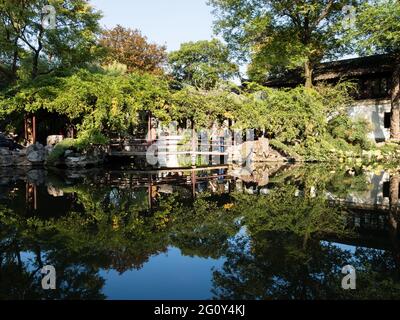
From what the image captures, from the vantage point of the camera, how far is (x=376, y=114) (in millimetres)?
29234

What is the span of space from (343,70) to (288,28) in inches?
228

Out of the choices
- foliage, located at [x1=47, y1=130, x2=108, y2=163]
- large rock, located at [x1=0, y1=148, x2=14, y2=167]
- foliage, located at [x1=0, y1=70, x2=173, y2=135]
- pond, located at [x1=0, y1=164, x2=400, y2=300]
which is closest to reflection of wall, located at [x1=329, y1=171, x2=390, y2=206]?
pond, located at [x1=0, y1=164, x2=400, y2=300]

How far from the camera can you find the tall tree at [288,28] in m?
25.9

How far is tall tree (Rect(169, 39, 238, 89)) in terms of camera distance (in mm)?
41500

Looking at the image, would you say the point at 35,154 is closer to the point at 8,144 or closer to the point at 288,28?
the point at 8,144

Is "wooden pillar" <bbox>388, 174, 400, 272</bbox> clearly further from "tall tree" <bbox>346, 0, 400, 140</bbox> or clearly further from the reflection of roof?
the reflection of roof

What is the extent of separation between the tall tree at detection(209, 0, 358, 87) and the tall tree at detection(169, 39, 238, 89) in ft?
33.0

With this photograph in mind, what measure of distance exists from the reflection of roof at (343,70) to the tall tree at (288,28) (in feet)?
5.49

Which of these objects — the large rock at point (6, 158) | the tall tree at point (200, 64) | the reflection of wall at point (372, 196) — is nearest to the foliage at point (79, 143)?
the large rock at point (6, 158)

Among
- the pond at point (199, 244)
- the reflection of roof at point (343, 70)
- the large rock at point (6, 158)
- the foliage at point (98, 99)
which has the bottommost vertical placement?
the pond at point (199, 244)

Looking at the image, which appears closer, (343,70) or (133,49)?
(343,70)

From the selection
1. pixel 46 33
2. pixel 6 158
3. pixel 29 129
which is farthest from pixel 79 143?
pixel 46 33

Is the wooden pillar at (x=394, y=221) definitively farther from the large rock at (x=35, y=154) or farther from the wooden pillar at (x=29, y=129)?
the wooden pillar at (x=29, y=129)

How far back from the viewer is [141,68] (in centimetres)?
3981
